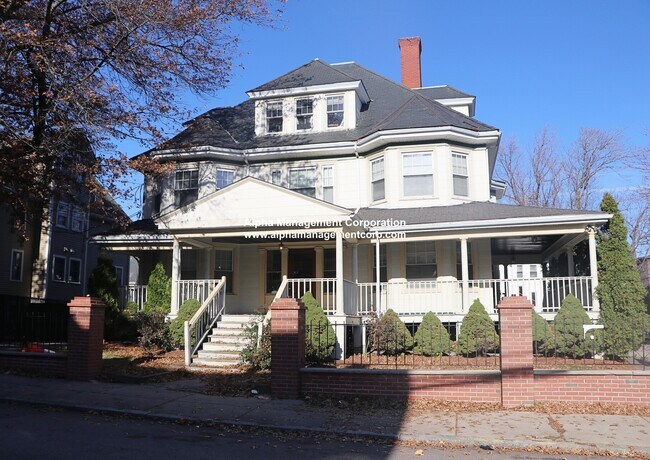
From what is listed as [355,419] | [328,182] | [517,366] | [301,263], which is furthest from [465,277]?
[355,419]

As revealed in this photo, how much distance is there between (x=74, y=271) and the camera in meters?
27.8

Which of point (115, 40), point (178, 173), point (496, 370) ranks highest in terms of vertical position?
point (115, 40)

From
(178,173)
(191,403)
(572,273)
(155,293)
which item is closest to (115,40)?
(178,173)

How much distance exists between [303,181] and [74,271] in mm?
14883

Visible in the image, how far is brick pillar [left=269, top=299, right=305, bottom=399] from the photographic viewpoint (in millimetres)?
10000

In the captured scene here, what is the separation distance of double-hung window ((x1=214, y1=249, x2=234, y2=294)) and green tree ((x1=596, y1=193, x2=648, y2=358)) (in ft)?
35.0

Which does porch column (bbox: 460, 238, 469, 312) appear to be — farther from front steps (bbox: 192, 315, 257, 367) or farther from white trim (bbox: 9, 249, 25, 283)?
white trim (bbox: 9, 249, 25, 283)

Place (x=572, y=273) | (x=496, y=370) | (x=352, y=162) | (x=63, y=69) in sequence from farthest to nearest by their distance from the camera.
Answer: (x=352, y=162) < (x=572, y=273) < (x=63, y=69) < (x=496, y=370)

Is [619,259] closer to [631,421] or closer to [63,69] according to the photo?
[631,421]

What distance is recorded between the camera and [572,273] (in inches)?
681

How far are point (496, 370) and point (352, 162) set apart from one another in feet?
33.8

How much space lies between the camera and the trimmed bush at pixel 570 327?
13359 mm

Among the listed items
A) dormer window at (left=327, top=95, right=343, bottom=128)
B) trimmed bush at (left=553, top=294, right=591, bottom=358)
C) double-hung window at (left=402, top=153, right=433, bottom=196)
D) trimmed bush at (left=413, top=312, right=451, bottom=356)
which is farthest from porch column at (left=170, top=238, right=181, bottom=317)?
trimmed bush at (left=553, top=294, right=591, bottom=358)

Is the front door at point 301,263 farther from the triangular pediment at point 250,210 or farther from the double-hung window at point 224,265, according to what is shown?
the triangular pediment at point 250,210
